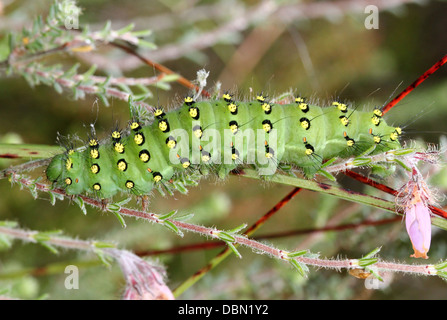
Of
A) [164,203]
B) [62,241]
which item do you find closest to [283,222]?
[164,203]

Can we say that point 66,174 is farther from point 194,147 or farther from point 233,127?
point 233,127

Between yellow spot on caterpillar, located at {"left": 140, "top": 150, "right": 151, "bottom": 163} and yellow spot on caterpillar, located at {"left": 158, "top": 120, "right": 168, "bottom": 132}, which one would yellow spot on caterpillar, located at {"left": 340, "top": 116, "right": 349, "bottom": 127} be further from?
yellow spot on caterpillar, located at {"left": 140, "top": 150, "right": 151, "bottom": 163}

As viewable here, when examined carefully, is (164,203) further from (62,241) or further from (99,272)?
(62,241)

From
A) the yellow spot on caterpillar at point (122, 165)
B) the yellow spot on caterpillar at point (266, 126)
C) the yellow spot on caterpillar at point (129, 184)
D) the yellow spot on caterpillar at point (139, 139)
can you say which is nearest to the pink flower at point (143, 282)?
the yellow spot on caterpillar at point (129, 184)

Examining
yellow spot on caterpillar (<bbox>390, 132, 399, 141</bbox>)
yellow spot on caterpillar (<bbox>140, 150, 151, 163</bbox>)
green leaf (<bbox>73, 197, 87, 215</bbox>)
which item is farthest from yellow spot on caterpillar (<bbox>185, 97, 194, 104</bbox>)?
yellow spot on caterpillar (<bbox>390, 132, 399, 141</bbox>)

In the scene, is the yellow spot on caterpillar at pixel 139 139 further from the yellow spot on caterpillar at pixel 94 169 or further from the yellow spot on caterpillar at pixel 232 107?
the yellow spot on caterpillar at pixel 232 107

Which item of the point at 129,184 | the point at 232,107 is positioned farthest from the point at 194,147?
the point at 129,184
